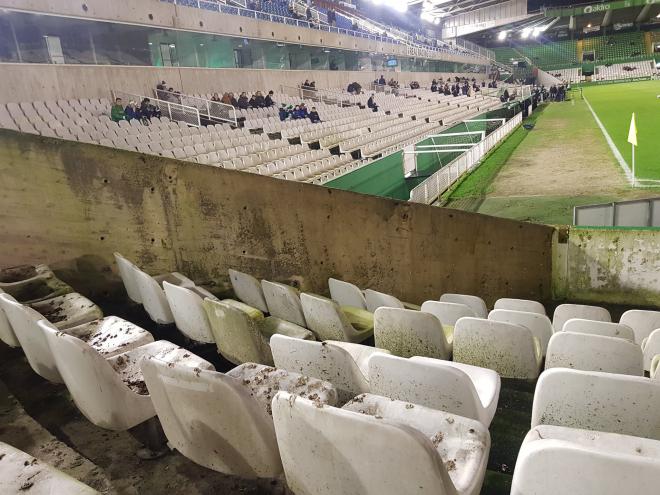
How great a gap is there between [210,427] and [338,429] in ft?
2.05

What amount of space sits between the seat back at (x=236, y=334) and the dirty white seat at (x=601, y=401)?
1461 mm

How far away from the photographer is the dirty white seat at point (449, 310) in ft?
11.5

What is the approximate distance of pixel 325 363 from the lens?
2.16 m

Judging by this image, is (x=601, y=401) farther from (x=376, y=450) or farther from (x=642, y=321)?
(x=642, y=321)

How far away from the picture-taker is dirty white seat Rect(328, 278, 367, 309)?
4.11m

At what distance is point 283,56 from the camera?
2419 cm

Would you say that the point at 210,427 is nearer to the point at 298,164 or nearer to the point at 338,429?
the point at 338,429

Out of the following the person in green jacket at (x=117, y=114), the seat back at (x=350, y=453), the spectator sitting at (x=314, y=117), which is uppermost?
the person in green jacket at (x=117, y=114)

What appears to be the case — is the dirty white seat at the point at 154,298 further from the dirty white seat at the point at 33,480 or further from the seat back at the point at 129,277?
the dirty white seat at the point at 33,480

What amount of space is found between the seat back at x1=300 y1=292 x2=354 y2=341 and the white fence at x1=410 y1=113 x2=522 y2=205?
4.89 metres

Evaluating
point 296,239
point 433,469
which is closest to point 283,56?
point 296,239

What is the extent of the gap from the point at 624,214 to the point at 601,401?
4.92 metres

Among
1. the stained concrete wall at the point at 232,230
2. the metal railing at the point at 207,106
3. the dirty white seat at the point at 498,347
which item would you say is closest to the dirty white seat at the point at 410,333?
the dirty white seat at the point at 498,347

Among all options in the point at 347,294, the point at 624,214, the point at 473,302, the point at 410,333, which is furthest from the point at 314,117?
the point at 410,333
